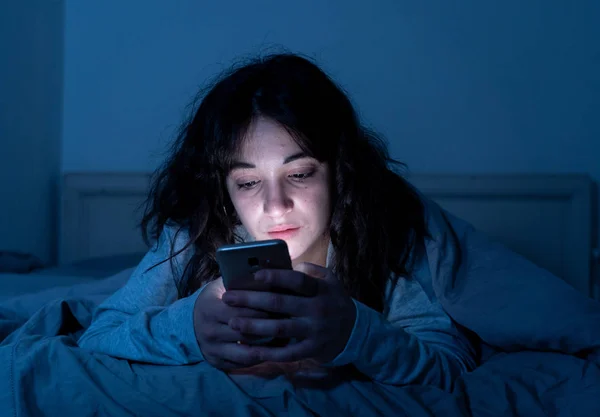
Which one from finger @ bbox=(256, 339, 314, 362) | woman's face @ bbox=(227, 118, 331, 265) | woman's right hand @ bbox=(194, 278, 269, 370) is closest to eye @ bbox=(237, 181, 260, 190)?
woman's face @ bbox=(227, 118, 331, 265)

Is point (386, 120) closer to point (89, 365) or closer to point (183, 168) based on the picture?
point (183, 168)

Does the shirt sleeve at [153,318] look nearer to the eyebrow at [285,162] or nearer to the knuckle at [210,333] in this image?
the knuckle at [210,333]

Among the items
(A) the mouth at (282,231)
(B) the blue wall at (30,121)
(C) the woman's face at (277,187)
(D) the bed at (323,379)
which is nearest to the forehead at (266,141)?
(C) the woman's face at (277,187)

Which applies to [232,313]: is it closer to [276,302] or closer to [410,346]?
[276,302]

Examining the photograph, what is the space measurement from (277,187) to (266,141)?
0.08m

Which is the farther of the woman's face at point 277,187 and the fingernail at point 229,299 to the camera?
the woman's face at point 277,187

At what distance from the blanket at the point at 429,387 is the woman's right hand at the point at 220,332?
0.07 feet

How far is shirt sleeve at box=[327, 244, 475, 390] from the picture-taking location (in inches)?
27.4

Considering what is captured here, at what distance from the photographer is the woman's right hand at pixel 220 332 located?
678mm

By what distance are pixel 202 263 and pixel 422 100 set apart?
1204 millimetres

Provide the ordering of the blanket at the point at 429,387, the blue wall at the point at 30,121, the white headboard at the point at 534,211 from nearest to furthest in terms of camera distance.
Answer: the blanket at the point at 429,387, the white headboard at the point at 534,211, the blue wall at the point at 30,121

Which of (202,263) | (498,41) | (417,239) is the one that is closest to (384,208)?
(417,239)

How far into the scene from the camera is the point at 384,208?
0.98 m

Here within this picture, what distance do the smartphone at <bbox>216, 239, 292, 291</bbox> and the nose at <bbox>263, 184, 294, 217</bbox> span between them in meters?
0.17
